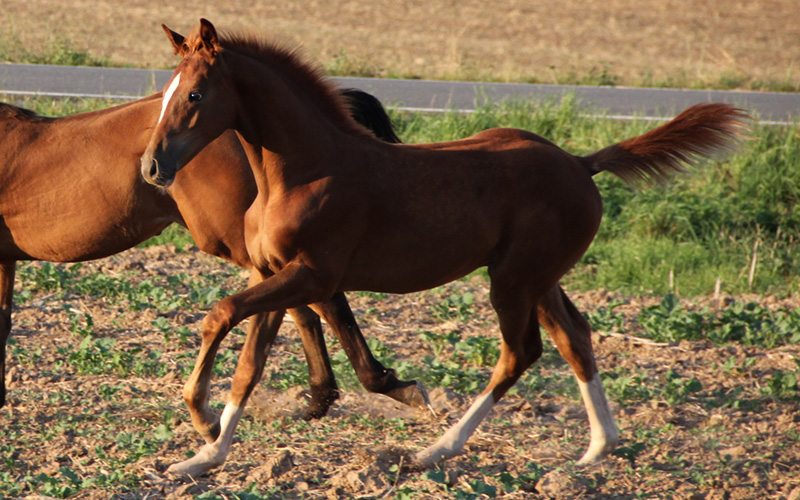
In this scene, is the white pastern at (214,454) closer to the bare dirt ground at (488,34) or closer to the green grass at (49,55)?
the bare dirt ground at (488,34)

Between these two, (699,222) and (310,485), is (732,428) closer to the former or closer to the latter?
(310,485)

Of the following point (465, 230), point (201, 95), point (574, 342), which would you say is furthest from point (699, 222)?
point (201, 95)

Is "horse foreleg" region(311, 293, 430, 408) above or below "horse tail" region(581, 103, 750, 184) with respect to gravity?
below

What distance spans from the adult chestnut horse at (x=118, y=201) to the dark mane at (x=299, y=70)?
1.23ft

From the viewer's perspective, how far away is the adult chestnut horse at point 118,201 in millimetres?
4367

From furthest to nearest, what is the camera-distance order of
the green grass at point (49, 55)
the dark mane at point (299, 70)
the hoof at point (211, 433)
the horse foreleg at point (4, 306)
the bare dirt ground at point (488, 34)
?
the bare dirt ground at point (488, 34)
the green grass at point (49, 55)
the horse foreleg at point (4, 306)
the hoof at point (211, 433)
the dark mane at point (299, 70)

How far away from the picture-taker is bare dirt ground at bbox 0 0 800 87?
15.6 metres

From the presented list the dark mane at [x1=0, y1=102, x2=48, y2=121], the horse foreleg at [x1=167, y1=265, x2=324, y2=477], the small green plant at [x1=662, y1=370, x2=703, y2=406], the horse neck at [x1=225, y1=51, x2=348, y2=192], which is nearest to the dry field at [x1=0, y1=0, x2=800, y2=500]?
the small green plant at [x1=662, y1=370, x2=703, y2=406]

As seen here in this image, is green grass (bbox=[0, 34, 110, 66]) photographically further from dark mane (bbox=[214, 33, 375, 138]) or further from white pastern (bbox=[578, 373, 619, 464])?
white pastern (bbox=[578, 373, 619, 464])

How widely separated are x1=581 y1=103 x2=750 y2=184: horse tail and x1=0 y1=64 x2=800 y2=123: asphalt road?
7.10 metres

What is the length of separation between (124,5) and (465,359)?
54.4 ft

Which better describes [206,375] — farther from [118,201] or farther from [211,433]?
[118,201]

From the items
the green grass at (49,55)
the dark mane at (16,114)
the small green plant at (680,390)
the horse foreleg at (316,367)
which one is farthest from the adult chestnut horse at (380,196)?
the green grass at (49,55)

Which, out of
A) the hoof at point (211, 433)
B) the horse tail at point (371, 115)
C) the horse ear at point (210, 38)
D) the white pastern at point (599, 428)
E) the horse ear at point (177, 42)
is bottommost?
the hoof at point (211, 433)
